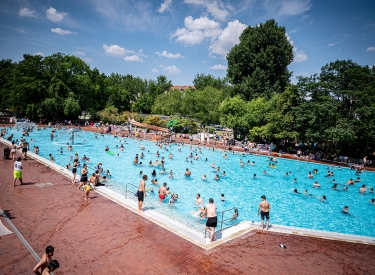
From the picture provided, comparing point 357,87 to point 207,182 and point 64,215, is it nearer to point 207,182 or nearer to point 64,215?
point 207,182

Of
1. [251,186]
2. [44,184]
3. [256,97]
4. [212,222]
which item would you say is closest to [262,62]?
[256,97]

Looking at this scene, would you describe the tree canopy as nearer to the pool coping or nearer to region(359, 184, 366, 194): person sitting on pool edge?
region(359, 184, 366, 194): person sitting on pool edge

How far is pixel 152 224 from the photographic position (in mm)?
10531

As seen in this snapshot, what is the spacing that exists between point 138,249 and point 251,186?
17436 mm

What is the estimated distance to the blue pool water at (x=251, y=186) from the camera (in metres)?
16.9

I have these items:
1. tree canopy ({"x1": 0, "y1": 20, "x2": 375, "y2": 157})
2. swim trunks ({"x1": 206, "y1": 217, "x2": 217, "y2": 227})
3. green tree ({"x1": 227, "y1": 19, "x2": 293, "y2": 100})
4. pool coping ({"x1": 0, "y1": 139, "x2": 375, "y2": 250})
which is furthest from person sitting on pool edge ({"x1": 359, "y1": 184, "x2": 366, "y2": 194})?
green tree ({"x1": 227, "y1": 19, "x2": 293, "y2": 100})

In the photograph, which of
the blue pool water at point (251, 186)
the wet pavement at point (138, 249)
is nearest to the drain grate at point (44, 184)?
the wet pavement at point (138, 249)

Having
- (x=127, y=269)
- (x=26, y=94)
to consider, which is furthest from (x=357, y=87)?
(x=26, y=94)

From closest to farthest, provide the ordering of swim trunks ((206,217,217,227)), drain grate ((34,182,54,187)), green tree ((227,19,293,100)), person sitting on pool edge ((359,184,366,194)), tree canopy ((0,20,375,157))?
swim trunks ((206,217,217,227)), drain grate ((34,182,54,187)), person sitting on pool edge ((359,184,366,194)), tree canopy ((0,20,375,157)), green tree ((227,19,293,100))

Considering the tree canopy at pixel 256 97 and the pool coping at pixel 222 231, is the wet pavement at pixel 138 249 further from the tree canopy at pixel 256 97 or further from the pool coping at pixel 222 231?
the tree canopy at pixel 256 97

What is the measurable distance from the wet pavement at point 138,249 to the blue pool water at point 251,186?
14.8ft

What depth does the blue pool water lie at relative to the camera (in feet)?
55.3

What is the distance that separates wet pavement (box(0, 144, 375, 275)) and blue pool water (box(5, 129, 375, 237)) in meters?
4.50

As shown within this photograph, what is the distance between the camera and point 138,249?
338 inches
